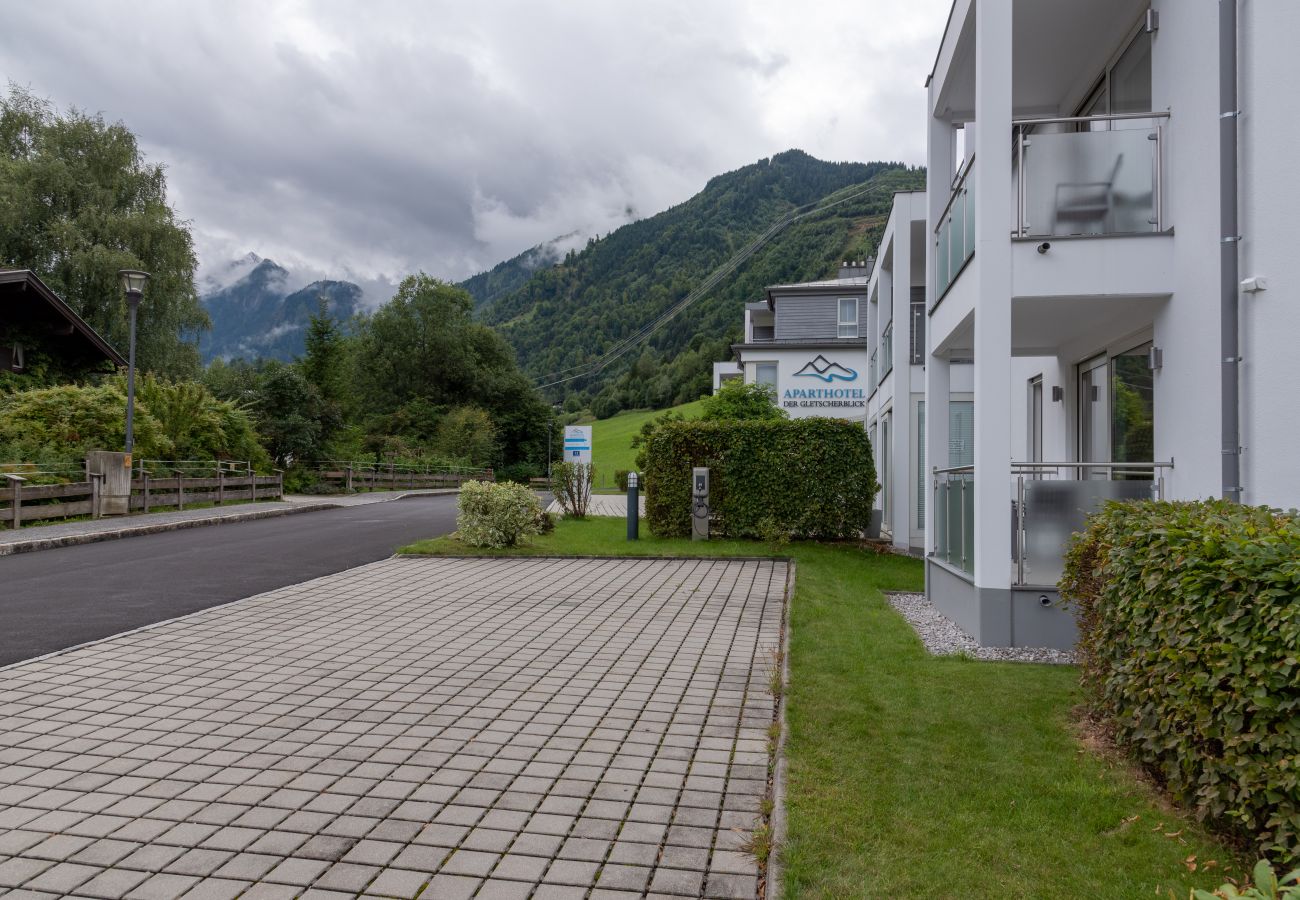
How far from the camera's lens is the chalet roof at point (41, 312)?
2655 cm

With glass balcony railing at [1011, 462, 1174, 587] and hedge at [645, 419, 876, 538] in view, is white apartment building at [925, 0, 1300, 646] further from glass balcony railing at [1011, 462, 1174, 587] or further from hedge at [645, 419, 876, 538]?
hedge at [645, 419, 876, 538]

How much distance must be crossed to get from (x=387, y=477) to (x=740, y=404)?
77.5 feet

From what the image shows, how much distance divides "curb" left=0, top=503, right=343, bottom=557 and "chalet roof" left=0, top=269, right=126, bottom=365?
9.98 meters

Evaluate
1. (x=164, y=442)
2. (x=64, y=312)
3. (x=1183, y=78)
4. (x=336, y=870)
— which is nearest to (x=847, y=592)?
(x=1183, y=78)

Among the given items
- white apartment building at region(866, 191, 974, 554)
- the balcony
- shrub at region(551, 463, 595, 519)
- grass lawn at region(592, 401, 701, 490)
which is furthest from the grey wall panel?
the balcony

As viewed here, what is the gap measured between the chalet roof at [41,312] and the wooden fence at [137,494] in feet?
24.2

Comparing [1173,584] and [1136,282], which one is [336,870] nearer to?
[1173,584]

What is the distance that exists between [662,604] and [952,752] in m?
5.68

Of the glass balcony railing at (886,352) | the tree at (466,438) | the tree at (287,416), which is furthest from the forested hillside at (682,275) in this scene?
the glass balcony railing at (886,352)

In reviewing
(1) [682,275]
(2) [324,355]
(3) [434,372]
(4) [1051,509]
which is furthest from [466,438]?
(4) [1051,509]

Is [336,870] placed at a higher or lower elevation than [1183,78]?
lower

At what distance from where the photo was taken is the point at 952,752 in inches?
195

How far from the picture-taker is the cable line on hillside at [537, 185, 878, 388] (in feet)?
350

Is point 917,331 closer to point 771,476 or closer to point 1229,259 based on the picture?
point 771,476
